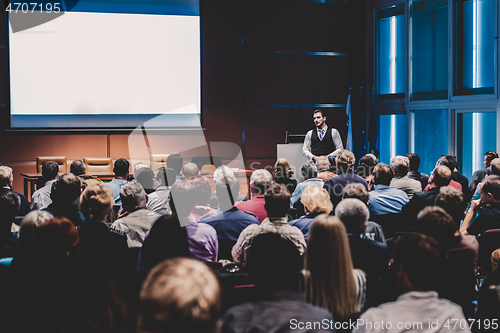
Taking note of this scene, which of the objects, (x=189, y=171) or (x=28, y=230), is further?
(x=189, y=171)

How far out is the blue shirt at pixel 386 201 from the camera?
3.55 m

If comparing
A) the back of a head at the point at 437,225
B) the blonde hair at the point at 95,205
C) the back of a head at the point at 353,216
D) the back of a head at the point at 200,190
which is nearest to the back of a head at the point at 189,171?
the back of a head at the point at 200,190

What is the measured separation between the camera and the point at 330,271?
5.57ft

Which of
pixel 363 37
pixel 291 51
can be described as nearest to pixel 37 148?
pixel 291 51

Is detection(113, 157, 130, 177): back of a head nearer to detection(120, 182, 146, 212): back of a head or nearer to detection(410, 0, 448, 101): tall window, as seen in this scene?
detection(120, 182, 146, 212): back of a head

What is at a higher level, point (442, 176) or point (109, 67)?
point (109, 67)

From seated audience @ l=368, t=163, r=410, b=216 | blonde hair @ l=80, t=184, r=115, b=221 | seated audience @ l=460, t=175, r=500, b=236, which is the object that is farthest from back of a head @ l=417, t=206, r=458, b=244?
blonde hair @ l=80, t=184, r=115, b=221

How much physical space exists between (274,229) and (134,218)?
1061 mm

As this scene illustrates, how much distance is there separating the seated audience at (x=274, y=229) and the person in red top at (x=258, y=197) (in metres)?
0.80

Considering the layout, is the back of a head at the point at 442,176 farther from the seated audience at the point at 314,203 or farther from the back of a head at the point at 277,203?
the back of a head at the point at 277,203

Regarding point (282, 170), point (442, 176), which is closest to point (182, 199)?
point (282, 170)

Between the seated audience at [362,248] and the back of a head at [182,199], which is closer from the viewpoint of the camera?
the seated audience at [362,248]

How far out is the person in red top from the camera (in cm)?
343

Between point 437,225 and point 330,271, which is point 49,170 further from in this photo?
point 437,225
